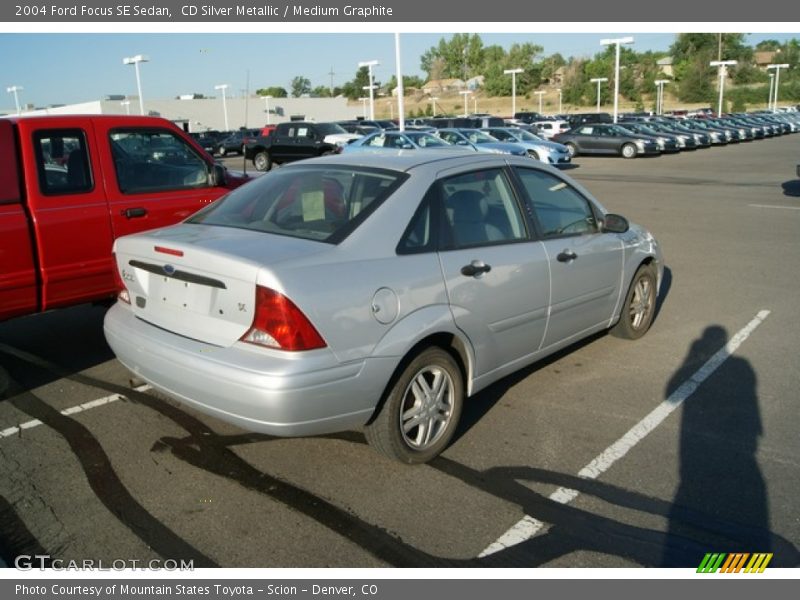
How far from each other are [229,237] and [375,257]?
84cm

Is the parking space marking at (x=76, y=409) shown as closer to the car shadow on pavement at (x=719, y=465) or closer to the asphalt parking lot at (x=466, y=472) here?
the asphalt parking lot at (x=466, y=472)

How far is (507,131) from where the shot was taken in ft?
91.0

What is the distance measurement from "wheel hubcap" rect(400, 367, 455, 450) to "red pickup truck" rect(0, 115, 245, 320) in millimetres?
3019

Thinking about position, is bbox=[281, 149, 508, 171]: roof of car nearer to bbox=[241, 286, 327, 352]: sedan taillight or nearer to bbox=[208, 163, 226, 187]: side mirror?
bbox=[241, 286, 327, 352]: sedan taillight

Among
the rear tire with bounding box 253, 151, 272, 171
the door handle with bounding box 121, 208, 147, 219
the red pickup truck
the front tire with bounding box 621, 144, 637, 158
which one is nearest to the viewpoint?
the red pickup truck

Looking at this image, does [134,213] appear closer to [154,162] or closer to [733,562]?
[154,162]

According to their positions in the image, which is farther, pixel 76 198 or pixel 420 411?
pixel 76 198

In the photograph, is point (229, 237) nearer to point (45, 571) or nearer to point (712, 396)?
point (45, 571)

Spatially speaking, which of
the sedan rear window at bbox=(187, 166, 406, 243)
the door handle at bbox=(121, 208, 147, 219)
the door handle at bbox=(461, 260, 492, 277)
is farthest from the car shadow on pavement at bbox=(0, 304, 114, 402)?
the door handle at bbox=(461, 260, 492, 277)

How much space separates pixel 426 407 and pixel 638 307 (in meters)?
2.91

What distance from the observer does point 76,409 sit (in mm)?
4750

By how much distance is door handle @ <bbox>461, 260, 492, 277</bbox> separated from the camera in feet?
13.1
